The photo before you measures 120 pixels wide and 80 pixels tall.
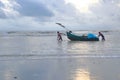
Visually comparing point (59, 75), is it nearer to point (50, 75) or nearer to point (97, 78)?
point (50, 75)

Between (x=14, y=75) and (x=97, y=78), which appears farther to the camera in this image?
(x=14, y=75)

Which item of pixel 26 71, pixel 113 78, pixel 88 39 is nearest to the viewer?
pixel 113 78

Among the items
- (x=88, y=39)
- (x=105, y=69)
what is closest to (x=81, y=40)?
(x=88, y=39)

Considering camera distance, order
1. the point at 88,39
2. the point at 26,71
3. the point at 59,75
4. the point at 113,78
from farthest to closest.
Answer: the point at 88,39
the point at 26,71
the point at 59,75
the point at 113,78

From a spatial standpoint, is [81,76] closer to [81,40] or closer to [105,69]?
[105,69]

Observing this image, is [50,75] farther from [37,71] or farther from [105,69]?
[105,69]

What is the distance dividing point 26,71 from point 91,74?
127 inches

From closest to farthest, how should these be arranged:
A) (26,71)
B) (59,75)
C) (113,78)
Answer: (113,78), (59,75), (26,71)

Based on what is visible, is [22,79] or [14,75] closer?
[22,79]

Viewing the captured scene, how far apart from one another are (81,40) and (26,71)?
1394 inches

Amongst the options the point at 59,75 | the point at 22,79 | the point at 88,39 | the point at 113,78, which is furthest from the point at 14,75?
the point at 88,39

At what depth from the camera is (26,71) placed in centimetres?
1633

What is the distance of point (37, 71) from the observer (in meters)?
16.3

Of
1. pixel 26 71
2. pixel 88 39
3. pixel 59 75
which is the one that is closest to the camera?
pixel 59 75
